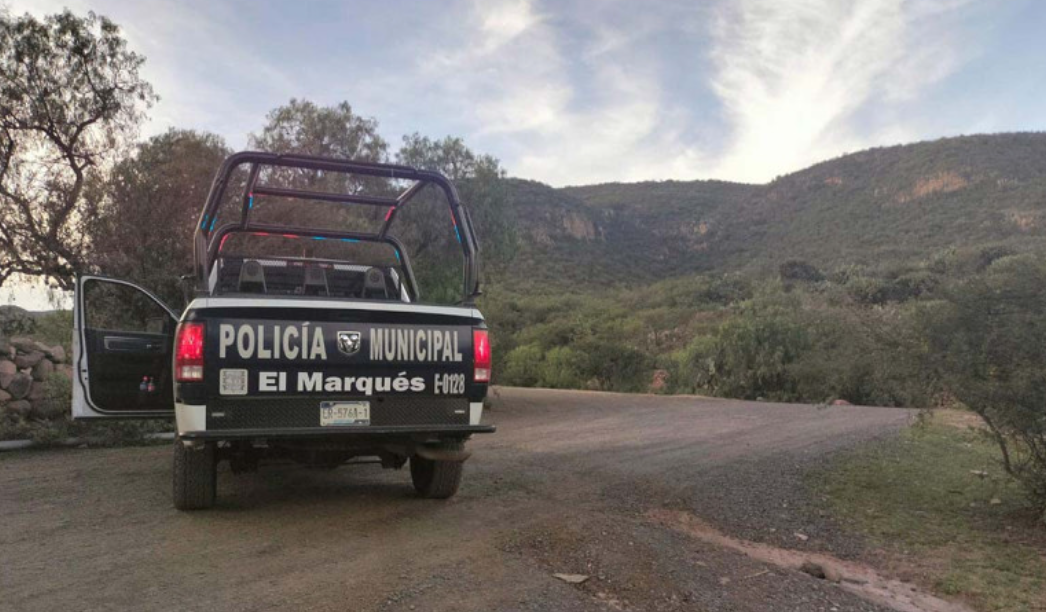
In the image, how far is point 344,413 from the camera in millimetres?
4934

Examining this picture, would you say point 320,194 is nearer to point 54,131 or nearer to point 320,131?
point 54,131

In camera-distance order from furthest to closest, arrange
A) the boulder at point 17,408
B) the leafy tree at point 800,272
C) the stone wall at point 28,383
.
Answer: the leafy tree at point 800,272 → the stone wall at point 28,383 → the boulder at point 17,408

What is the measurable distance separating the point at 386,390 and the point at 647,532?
2.06 meters

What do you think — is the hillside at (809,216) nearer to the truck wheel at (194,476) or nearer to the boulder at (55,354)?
the boulder at (55,354)

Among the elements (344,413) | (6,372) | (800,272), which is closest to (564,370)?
(6,372)

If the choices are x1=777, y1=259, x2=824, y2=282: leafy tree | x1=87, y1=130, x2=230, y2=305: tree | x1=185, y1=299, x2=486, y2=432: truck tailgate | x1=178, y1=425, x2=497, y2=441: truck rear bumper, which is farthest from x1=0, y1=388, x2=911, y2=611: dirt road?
x1=777, y1=259, x2=824, y2=282: leafy tree

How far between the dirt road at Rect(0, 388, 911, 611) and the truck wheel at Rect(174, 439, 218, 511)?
0.16 m

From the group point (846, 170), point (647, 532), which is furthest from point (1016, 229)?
point (647, 532)

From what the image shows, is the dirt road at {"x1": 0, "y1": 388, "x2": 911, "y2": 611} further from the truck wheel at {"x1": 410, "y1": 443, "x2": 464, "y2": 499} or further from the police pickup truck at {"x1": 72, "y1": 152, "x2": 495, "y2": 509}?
the police pickup truck at {"x1": 72, "y1": 152, "x2": 495, "y2": 509}

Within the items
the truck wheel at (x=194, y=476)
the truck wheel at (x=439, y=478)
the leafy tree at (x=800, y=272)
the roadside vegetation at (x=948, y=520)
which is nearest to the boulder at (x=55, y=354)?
the truck wheel at (x=194, y=476)

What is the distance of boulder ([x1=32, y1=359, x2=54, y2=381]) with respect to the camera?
32.0ft

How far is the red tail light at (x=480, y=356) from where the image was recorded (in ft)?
17.4

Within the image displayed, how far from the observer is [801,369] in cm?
723

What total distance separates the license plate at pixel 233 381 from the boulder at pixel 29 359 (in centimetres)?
690
